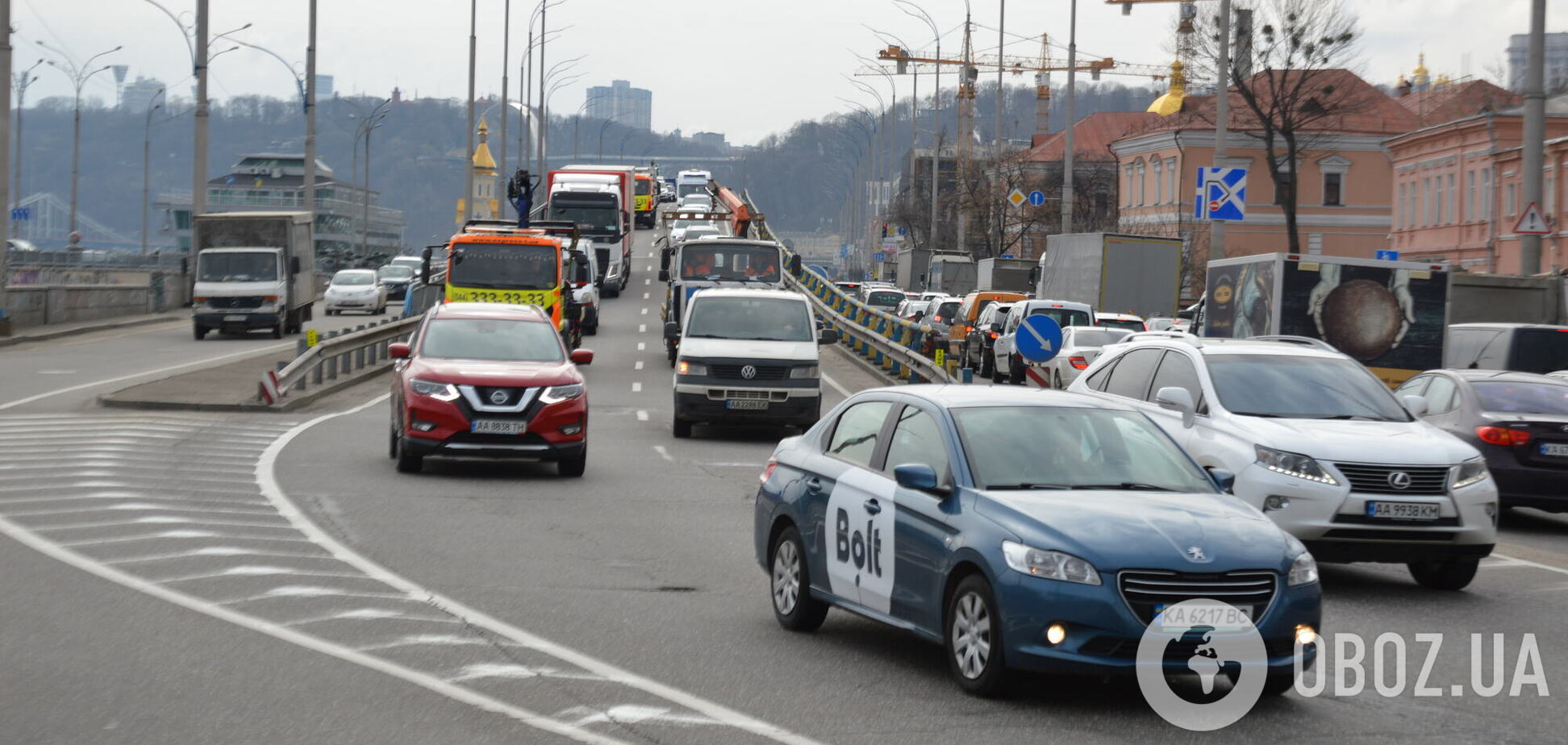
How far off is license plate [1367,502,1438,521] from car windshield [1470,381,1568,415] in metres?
5.83

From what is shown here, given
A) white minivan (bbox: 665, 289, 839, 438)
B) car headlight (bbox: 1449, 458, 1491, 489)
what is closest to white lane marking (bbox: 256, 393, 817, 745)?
car headlight (bbox: 1449, 458, 1491, 489)

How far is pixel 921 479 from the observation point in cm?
860

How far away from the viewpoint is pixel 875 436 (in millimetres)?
9625

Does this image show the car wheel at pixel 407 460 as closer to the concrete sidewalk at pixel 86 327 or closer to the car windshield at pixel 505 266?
the car windshield at pixel 505 266

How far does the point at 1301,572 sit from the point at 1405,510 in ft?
14.0

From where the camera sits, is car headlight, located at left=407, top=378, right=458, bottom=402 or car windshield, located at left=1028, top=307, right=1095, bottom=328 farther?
car windshield, located at left=1028, top=307, right=1095, bottom=328

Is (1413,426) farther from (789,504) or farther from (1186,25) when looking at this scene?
(1186,25)

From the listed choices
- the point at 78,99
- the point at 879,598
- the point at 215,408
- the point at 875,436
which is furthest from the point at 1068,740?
the point at 78,99

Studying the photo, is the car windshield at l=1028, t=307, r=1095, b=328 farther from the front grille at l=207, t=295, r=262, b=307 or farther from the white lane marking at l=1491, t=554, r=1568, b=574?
the white lane marking at l=1491, t=554, r=1568, b=574

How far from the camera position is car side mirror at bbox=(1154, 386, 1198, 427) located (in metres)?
13.0

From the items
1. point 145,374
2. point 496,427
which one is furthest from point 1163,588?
point 145,374

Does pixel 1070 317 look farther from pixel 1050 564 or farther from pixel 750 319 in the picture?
pixel 1050 564

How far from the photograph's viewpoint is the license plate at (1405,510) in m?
11.9

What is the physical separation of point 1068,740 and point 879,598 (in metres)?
1.85
